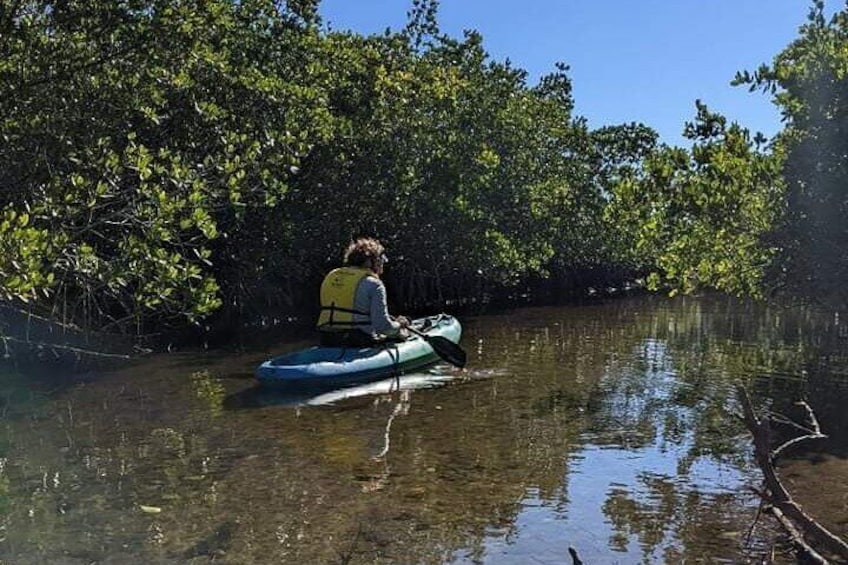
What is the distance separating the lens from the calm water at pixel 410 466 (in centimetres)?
570

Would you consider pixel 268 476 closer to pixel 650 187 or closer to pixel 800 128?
pixel 650 187

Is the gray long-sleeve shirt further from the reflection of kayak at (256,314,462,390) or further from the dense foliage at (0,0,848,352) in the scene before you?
the dense foliage at (0,0,848,352)

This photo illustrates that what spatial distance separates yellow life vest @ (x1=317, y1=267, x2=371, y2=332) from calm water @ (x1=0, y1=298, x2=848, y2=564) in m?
0.99

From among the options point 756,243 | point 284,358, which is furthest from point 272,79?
point 756,243

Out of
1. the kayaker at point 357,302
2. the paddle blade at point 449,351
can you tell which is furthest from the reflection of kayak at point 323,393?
the kayaker at point 357,302

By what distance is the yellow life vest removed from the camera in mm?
10758

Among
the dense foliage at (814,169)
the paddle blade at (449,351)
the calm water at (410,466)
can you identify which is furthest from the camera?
the paddle blade at (449,351)

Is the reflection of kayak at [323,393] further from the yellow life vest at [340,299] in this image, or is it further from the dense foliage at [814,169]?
the dense foliage at [814,169]

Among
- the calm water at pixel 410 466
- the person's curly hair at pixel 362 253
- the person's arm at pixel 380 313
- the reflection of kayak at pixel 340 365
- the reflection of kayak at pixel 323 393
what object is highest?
the person's curly hair at pixel 362 253

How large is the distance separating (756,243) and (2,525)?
284 inches

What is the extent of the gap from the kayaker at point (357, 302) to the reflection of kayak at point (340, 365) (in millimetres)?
186

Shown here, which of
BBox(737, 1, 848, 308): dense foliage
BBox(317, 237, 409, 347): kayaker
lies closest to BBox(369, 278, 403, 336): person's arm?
BBox(317, 237, 409, 347): kayaker

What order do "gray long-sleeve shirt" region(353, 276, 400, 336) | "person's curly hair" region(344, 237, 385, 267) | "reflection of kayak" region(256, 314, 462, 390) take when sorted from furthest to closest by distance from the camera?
Answer: "person's curly hair" region(344, 237, 385, 267) < "gray long-sleeve shirt" region(353, 276, 400, 336) < "reflection of kayak" region(256, 314, 462, 390)

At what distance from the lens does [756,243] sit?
28.5ft
